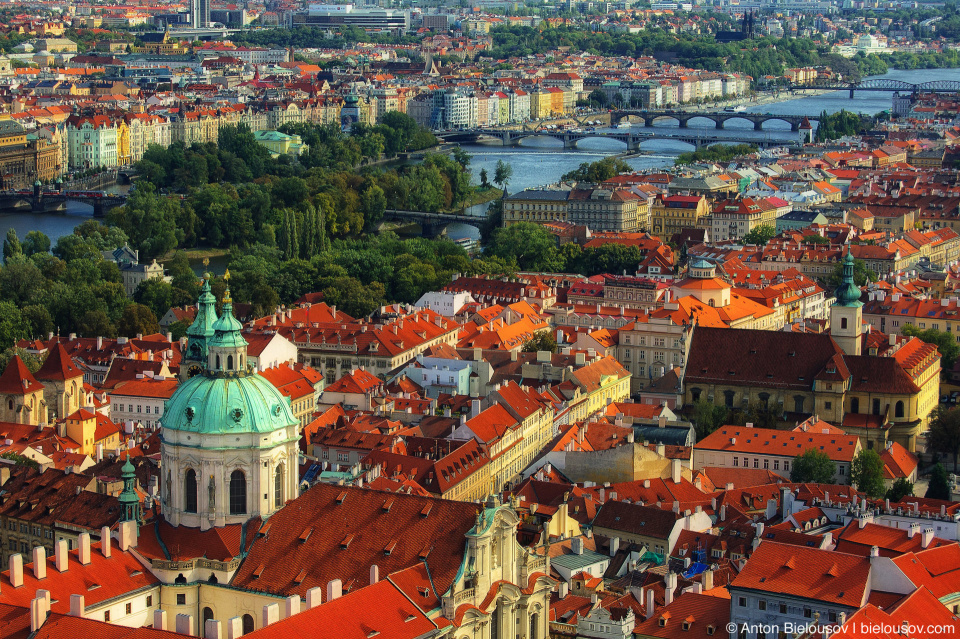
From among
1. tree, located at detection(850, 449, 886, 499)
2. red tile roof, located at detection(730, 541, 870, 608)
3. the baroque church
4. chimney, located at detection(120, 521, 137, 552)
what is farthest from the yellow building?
chimney, located at detection(120, 521, 137, 552)

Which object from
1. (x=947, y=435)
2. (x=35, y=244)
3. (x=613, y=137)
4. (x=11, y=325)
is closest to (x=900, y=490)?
(x=947, y=435)

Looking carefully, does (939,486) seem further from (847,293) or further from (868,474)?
(847,293)

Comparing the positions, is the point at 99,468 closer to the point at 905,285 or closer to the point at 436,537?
the point at 436,537

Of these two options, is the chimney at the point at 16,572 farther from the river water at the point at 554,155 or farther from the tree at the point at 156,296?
the river water at the point at 554,155

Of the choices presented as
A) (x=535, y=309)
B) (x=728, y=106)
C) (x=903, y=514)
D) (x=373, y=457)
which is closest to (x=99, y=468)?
(x=373, y=457)

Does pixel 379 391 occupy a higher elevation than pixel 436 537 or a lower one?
lower

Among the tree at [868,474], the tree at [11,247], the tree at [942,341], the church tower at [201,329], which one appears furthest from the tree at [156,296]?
the tree at [868,474]

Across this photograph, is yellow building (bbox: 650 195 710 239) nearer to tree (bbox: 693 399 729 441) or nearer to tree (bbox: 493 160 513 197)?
tree (bbox: 493 160 513 197)
